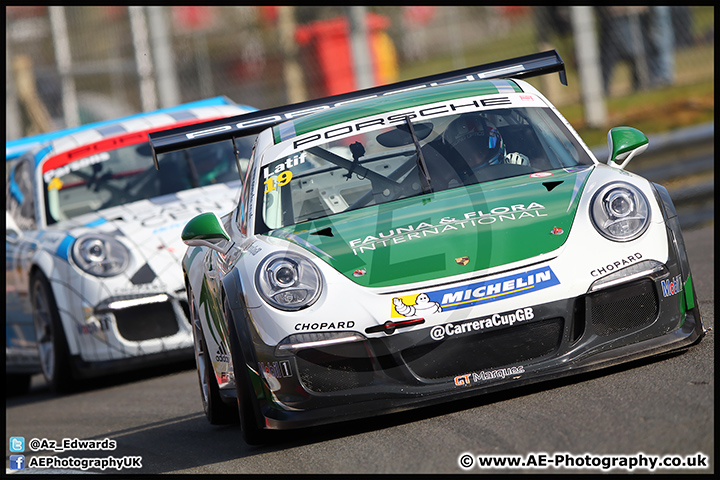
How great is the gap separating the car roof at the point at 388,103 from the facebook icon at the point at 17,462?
2.08 m

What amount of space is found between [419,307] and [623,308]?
788 millimetres

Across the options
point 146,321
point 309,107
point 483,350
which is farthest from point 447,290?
point 146,321

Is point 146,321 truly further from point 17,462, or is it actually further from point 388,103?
point 388,103

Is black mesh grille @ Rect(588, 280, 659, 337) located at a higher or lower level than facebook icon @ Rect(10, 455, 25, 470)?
higher

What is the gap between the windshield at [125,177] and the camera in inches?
349

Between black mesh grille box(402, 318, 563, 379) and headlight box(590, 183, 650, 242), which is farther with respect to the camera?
headlight box(590, 183, 650, 242)

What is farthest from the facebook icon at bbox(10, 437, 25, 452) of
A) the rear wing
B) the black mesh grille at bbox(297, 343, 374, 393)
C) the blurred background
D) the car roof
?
the blurred background

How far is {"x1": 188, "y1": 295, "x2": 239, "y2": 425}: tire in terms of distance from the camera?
224 inches

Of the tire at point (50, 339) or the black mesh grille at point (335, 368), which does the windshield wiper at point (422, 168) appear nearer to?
the black mesh grille at point (335, 368)

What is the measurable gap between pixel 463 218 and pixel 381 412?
87 centimetres

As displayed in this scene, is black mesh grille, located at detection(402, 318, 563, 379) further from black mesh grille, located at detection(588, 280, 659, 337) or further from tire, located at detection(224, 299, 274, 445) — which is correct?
tire, located at detection(224, 299, 274, 445)

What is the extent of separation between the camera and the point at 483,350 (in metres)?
4.40
